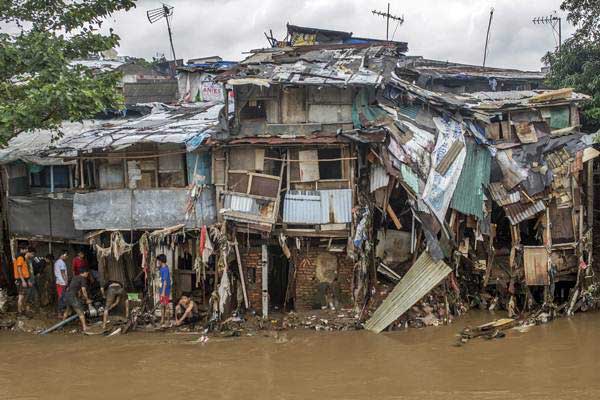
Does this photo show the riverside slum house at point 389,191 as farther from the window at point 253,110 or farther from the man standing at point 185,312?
the man standing at point 185,312

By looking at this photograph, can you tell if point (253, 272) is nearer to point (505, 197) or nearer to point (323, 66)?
point (323, 66)

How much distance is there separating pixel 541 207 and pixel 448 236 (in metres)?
2.57

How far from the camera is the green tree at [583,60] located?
18.2m

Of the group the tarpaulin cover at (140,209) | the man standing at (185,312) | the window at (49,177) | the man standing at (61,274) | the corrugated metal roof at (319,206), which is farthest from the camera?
the window at (49,177)

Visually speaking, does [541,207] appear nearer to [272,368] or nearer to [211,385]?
[272,368]

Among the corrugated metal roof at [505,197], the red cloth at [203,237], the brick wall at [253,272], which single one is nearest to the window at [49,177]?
the red cloth at [203,237]

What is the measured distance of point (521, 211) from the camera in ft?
50.6

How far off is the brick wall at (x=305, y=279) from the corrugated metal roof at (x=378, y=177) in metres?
1.81

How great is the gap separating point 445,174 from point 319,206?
9.76 ft

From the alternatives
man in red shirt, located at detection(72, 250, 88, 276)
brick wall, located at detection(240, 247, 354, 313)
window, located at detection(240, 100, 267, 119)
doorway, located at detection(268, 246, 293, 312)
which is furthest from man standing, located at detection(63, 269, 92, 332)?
window, located at detection(240, 100, 267, 119)

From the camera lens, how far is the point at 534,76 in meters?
23.3

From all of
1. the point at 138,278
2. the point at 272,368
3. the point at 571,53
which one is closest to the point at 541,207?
the point at 571,53

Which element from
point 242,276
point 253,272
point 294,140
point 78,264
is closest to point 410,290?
point 253,272

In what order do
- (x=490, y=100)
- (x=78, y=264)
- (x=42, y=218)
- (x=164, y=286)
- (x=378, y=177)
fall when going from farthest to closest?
(x=490, y=100)
(x=42, y=218)
(x=78, y=264)
(x=164, y=286)
(x=378, y=177)
